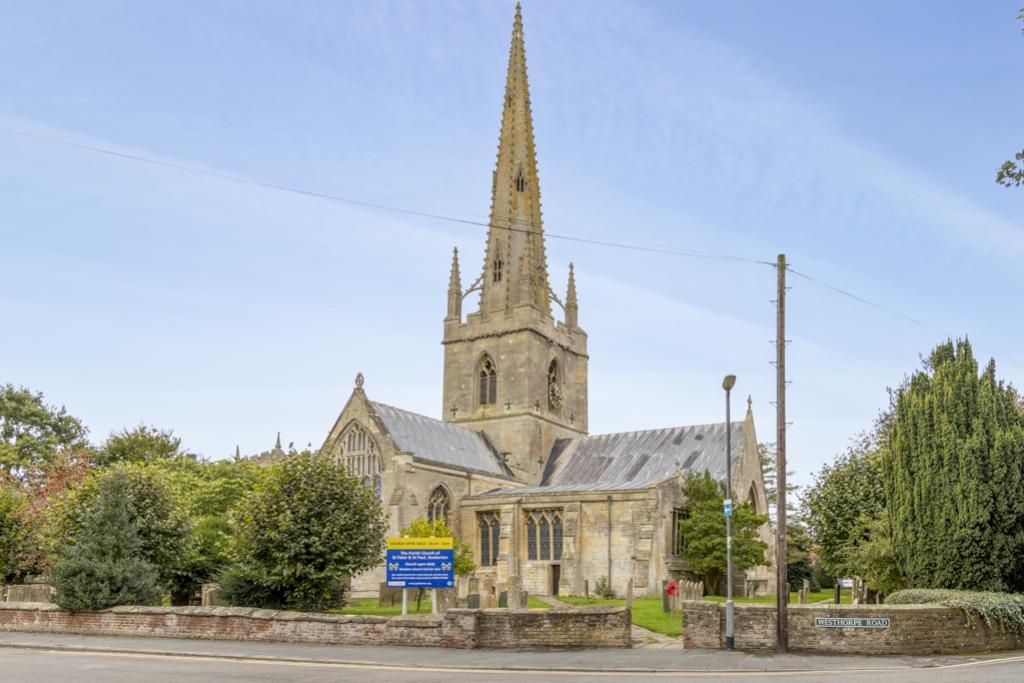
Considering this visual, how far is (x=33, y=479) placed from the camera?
58031mm

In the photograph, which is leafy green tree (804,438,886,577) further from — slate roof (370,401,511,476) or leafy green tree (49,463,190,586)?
leafy green tree (49,463,190,586)

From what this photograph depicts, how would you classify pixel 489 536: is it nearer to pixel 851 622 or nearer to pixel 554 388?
pixel 554 388

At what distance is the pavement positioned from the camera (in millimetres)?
18594

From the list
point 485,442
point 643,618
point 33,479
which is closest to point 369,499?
point 643,618

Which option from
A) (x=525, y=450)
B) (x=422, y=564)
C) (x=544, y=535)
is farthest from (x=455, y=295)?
(x=422, y=564)

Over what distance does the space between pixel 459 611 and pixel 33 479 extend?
43.4m

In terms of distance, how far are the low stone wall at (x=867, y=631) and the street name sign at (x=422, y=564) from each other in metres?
7.66

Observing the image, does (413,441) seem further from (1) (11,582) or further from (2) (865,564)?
(2) (865,564)

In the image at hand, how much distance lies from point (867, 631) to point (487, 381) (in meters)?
40.4

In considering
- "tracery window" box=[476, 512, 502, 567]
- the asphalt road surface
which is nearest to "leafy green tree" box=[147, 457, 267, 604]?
"tracery window" box=[476, 512, 502, 567]

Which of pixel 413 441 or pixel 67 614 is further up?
pixel 413 441

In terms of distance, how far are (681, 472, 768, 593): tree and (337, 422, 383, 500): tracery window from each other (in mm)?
15274

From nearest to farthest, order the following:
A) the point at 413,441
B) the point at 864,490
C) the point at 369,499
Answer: the point at 369,499 → the point at 864,490 → the point at 413,441

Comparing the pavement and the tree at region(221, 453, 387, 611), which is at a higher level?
the tree at region(221, 453, 387, 611)
